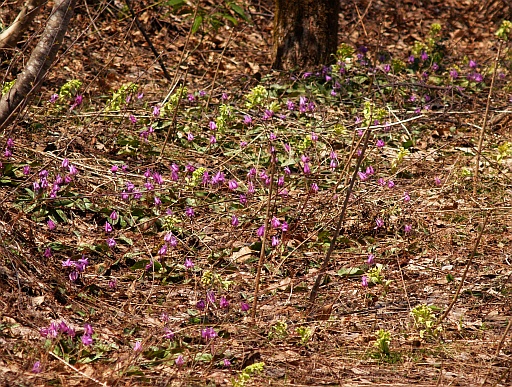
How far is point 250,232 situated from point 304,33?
3.20 m

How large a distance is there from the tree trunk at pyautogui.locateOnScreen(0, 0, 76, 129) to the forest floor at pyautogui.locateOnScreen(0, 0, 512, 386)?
0.47 feet

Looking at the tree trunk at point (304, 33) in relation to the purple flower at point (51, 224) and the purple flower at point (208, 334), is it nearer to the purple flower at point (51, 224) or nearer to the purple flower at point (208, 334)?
the purple flower at point (51, 224)

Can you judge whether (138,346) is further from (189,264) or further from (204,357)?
(189,264)

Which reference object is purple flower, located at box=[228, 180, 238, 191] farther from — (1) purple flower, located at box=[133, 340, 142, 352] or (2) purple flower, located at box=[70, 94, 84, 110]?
(1) purple flower, located at box=[133, 340, 142, 352]

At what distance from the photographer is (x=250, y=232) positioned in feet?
16.8

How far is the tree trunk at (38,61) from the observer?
14.6 ft

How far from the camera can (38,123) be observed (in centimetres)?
615

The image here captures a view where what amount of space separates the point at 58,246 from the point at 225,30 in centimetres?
546

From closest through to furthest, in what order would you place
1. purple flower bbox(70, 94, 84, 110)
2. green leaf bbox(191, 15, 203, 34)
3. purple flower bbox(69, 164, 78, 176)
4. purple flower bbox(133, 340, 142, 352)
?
purple flower bbox(133, 340, 142, 352) < purple flower bbox(69, 164, 78, 176) < purple flower bbox(70, 94, 84, 110) < green leaf bbox(191, 15, 203, 34)

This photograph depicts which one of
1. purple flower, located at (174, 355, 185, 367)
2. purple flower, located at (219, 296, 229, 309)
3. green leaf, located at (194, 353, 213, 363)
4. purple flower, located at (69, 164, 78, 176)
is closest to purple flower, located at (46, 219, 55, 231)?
purple flower, located at (69, 164, 78, 176)

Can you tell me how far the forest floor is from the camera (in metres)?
3.67

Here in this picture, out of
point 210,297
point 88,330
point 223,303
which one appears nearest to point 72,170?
point 210,297

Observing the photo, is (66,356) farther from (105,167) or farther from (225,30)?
(225,30)

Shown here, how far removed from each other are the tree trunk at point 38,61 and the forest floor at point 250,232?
14 cm
